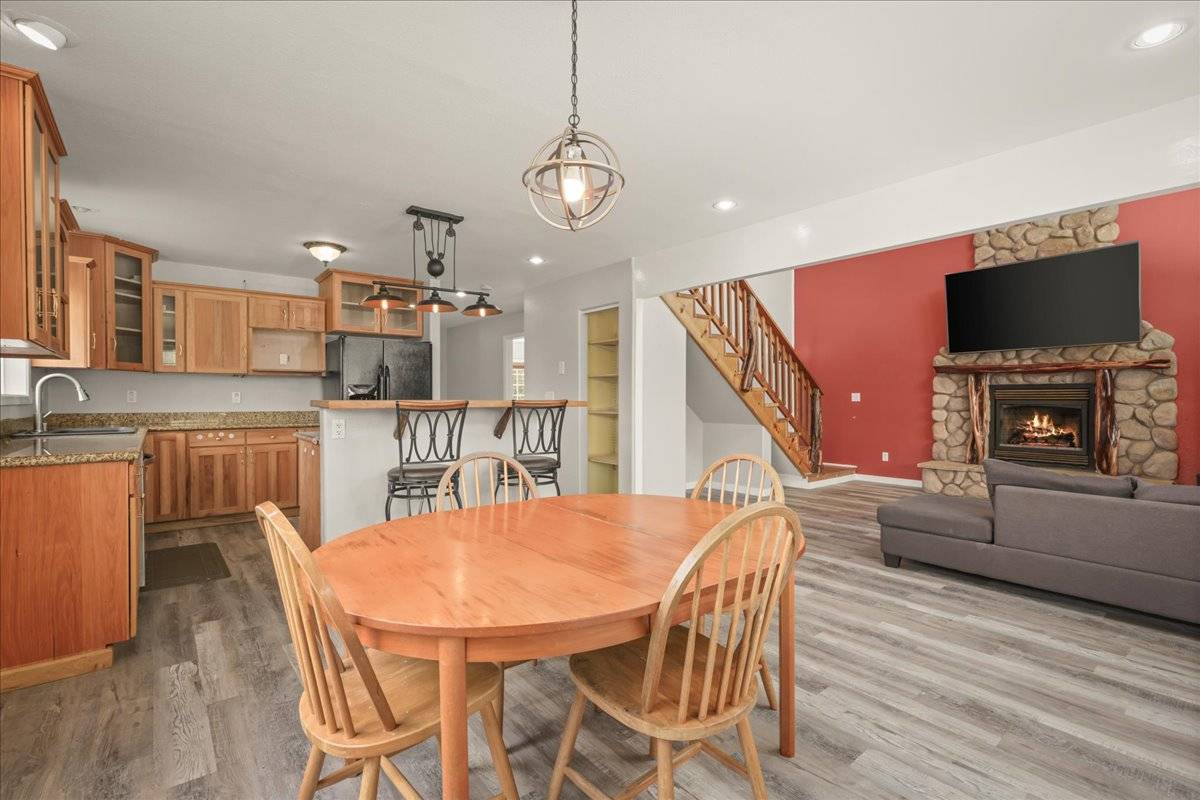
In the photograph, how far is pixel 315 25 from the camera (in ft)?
6.32

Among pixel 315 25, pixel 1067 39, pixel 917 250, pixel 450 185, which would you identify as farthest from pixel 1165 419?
pixel 315 25

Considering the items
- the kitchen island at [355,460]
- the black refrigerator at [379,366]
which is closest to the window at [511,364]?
the black refrigerator at [379,366]

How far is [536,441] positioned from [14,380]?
3430 mm

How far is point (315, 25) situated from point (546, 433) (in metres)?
3.35

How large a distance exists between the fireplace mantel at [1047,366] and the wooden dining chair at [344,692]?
6.30 meters

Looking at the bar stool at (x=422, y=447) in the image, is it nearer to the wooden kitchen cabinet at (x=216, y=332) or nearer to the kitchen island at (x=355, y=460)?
the kitchen island at (x=355, y=460)

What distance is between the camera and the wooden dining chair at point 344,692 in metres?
1.14

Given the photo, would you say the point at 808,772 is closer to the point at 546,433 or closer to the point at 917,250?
the point at 546,433

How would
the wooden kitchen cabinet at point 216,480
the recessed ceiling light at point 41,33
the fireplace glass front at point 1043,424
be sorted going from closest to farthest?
1. the recessed ceiling light at point 41,33
2. the wooden kitchen cabinet at point 216,480
3. the fireplace glass front at point 1043,424

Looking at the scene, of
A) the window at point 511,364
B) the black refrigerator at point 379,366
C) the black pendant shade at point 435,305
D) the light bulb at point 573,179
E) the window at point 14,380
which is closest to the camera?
the light bulb at point 573,179

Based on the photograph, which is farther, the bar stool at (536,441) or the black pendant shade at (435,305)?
the black pendant shade at (435,305)

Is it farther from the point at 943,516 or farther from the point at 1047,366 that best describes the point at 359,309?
the point at 1047,366

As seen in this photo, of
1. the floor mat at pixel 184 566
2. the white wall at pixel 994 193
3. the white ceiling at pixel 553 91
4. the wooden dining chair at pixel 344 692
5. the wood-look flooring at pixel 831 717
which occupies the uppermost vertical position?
the white ceiling at pixel 553 91

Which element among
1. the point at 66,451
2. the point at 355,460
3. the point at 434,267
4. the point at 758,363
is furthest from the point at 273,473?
the point at 758,363
